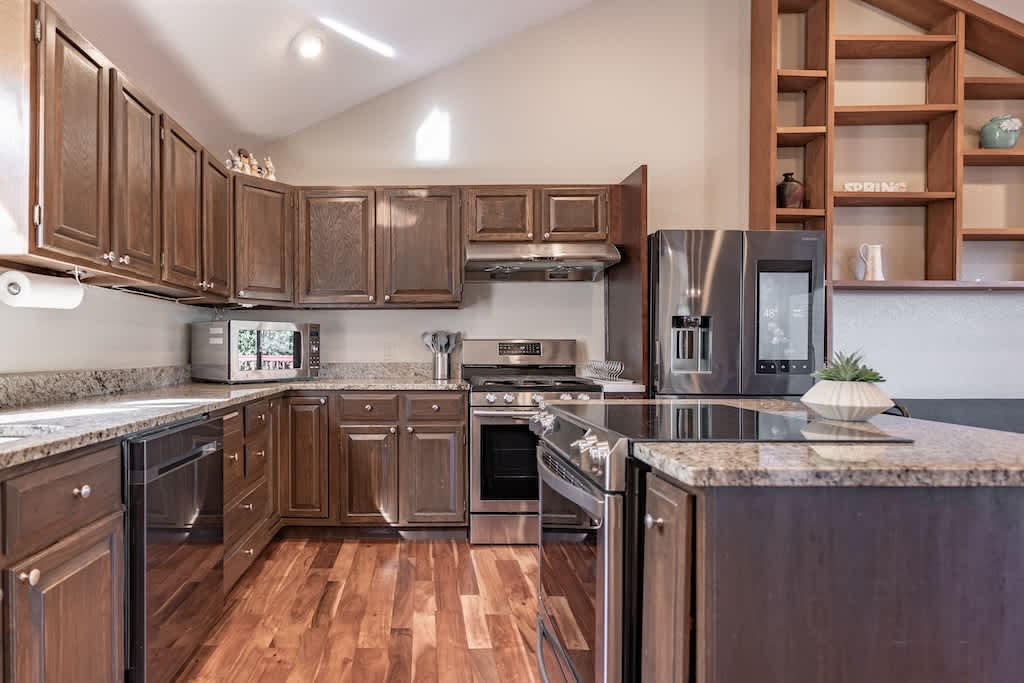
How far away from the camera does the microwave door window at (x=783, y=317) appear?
3.02 metres

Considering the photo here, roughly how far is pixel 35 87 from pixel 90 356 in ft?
3.93

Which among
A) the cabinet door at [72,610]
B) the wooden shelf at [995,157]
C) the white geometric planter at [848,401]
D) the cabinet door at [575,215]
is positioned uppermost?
the wooden shelf at [995,157]

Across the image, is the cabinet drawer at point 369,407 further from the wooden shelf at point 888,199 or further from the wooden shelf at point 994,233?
the wooden shelf at point 994,233

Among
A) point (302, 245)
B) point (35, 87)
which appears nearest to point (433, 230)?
point (302, 245)

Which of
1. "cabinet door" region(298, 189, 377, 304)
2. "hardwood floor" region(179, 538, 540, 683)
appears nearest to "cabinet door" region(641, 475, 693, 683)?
"hardwood floor" region(179, 538, 540, 683)

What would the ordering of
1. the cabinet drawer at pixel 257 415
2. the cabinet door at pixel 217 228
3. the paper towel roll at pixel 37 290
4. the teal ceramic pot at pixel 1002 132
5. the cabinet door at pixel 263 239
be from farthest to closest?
1. the teal ceramic pot at pixel 1002 132
2. the cabinet door at pixel 263 239
3. the cabinet door at pixel 217 228
4. the cabinet drawer at pixel 257 415
5. the paper towel roll at pixel 37 290

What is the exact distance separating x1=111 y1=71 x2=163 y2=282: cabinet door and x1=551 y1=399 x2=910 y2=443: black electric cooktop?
1621 mm

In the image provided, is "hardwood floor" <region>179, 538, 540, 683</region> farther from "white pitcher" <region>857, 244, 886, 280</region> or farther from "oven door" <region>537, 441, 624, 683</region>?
"white pitcher" <region>857, 244, 886, 280</region>

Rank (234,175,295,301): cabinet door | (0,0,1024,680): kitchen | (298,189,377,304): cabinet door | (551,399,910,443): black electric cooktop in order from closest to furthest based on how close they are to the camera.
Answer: (551,399,910,443): black electric cooktop, (0,0,1024,680): kitchen, (234,175,295,301): cabinet door, (298,189,377,304): cabinet door

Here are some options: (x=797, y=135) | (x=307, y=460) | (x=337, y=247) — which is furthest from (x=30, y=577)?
(x=797, y=135)

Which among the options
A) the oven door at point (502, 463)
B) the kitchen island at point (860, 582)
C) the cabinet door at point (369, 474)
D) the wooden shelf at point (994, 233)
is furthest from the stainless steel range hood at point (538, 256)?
the kitchen island at point (860, 582)

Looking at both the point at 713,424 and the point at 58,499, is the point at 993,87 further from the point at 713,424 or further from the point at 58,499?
the point at 58,499

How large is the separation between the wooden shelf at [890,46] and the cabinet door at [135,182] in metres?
3.53

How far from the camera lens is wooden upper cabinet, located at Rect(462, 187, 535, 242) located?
3467 millimetres
